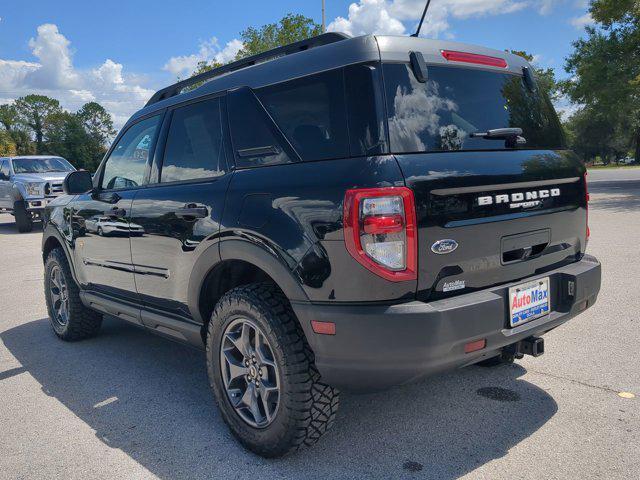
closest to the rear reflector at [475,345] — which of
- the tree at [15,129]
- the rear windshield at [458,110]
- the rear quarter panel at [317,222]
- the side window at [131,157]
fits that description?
the rear quarter panel at [317,222]

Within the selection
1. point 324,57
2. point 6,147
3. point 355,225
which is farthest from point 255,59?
point 6,147

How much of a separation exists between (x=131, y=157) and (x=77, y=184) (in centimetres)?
67

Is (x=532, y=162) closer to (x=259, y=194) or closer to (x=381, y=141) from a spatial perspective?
(x=381, y=141)

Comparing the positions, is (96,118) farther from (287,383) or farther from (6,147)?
(287,383)

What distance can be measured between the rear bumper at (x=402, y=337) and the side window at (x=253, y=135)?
0.81 meters

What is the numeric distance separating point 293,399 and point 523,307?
3.93 ft

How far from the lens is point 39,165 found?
15.6 m

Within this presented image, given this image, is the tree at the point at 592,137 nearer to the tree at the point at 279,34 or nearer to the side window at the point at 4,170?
the tree at the point at 279,34

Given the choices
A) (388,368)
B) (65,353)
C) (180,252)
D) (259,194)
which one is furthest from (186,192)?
(65,353)

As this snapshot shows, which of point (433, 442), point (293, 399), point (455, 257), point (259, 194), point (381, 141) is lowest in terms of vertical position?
point (433, 442)

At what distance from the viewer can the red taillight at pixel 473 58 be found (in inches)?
108

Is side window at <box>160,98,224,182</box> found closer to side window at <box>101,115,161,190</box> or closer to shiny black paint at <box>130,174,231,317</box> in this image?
shiny black paint at <box>130,174,231,317</box>

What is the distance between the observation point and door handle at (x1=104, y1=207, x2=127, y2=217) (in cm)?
379

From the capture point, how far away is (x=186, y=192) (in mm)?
3205
